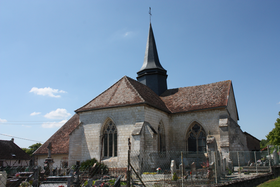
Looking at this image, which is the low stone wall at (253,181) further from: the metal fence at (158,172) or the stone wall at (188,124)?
the stone wall at (188,124)

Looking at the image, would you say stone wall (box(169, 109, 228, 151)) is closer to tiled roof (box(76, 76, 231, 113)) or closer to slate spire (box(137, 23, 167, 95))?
tiled roof (box(76, 76, 231, 113))

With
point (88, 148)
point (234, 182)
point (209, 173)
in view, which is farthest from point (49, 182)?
point (234, 182)

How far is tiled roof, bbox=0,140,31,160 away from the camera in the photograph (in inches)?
1139

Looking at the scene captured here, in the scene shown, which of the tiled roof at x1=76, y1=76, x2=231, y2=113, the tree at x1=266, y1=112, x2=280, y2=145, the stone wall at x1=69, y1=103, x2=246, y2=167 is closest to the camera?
the stone wall at x1=69, y1=103, x2=246, y2=167

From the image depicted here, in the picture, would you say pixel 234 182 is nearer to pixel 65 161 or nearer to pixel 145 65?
pixel 65 161

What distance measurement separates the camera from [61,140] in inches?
926

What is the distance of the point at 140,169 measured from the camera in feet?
48.2

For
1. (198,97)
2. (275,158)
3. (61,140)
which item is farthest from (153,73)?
(275,158)

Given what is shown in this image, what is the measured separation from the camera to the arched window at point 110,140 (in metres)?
17.8

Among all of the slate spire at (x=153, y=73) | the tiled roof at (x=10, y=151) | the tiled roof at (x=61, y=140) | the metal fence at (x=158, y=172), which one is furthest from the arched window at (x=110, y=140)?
the tiled roof at (x=10, y=151)

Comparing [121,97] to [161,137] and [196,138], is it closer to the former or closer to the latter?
[161,137]

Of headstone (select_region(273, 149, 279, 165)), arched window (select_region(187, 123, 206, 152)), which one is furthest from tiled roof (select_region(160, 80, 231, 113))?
headstone (select_region(273, 149, 279, 165))

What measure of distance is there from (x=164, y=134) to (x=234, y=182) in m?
9.79

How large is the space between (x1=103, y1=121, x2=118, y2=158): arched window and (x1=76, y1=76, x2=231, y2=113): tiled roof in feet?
5.47
